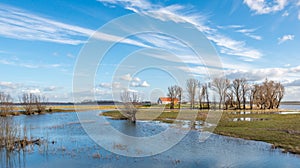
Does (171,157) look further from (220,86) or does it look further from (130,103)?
(220,86)

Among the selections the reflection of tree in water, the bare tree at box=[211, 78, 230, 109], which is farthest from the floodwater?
the bare tree at box=[211, 78, 230, 109]

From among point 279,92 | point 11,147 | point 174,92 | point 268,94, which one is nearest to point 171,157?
point 11,147

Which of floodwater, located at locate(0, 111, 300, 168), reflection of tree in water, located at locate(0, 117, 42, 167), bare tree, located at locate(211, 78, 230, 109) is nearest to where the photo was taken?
floodwater, located at locate(0, 111, 300, 168)

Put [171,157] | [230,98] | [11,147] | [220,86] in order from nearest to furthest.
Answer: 1. [171,157]
2. [11,147]
3. [220,86]
4. [230,98]

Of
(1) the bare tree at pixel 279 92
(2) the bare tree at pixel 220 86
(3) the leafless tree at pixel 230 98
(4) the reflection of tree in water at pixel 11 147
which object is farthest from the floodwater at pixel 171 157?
(1) the bare tree at pixel 279 92

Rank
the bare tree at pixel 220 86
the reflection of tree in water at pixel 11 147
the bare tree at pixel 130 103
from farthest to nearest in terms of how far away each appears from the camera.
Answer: the bare tree at pixel 220 86 < the bare tree at pixel 130 103 < the reflection of tree in water at pixel 11 147

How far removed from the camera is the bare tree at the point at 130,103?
37438mm

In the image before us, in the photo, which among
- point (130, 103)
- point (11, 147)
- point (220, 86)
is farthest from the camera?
point (220, 86)

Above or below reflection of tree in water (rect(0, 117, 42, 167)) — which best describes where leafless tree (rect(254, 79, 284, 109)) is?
above

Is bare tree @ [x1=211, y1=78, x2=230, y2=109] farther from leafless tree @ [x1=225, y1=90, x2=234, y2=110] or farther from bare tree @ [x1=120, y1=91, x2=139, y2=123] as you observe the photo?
bare tree @ [x1=120, y1=91, x2=139, y2=123]

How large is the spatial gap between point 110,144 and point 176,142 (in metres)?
5.44

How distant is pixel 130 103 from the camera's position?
1500 inches

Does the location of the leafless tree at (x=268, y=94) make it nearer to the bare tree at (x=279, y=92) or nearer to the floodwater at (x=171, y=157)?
the bare tree at (x=279, y=92)

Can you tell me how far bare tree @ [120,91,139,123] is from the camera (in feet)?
123
